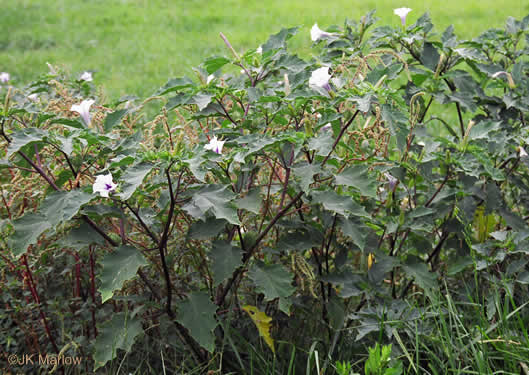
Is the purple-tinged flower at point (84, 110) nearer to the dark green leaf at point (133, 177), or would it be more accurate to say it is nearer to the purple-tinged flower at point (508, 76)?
the dark green leaf at point (133, 177)

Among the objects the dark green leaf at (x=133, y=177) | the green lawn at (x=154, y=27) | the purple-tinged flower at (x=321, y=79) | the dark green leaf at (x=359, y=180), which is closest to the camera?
the dark green leaf at (x=133, y=177)

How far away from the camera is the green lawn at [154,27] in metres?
6.62

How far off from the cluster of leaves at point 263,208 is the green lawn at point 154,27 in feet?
12.2

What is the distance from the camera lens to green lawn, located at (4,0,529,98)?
21.7ft

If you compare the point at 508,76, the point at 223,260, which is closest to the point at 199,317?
Answer: the point at 223,260

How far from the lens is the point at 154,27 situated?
8250 mm

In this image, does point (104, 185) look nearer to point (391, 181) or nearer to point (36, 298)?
point (36, 298)

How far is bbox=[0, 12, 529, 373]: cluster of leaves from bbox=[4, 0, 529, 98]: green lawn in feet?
12.2

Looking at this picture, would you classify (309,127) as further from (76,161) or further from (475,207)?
(475,207)

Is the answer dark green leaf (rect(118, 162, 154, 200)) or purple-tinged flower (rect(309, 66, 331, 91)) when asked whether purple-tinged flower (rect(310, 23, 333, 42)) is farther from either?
dark green leaf (rect(118, 162, 154, 200))

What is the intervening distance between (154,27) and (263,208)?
6.79 meters

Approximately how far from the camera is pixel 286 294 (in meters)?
1.76

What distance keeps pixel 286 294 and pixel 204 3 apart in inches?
332

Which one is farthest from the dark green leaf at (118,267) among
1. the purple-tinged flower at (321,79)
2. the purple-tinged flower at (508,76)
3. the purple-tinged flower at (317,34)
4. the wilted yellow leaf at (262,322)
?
the purple-tinged flower at (508,76)
